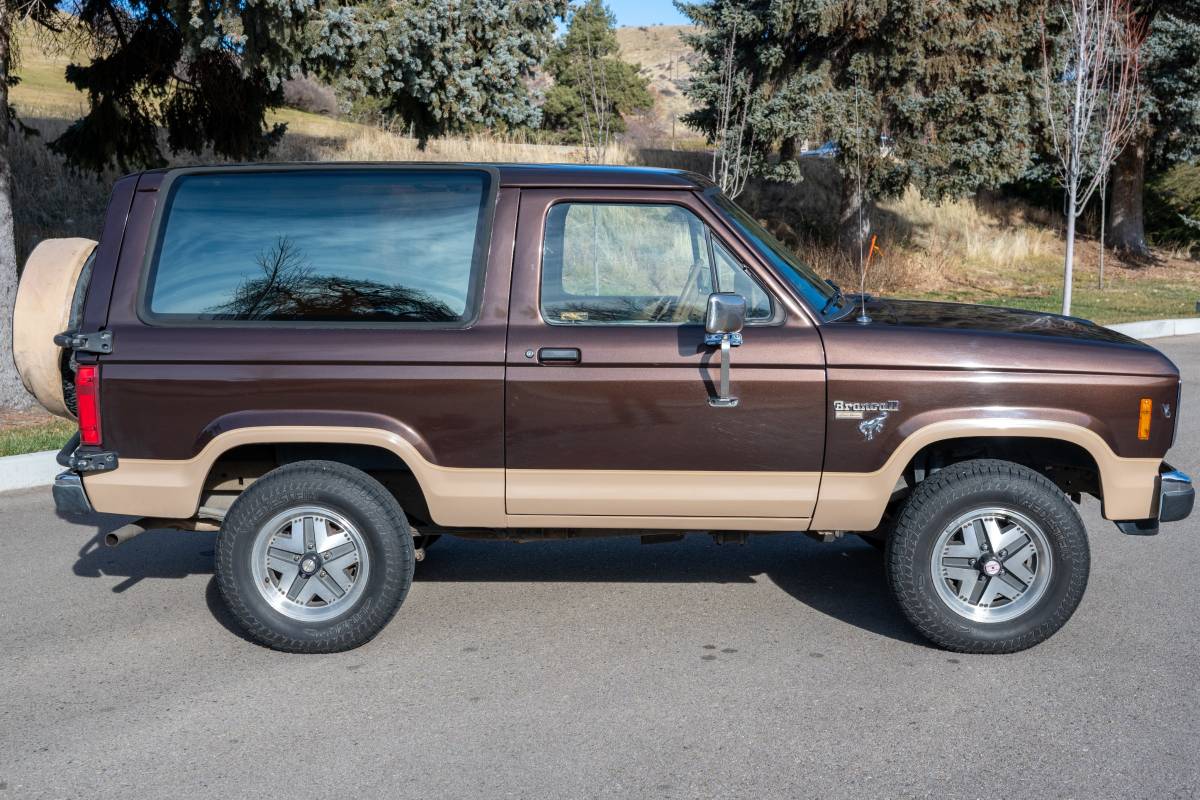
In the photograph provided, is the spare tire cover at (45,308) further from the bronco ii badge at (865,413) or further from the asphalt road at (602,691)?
the bronco ii badge at (865,413)

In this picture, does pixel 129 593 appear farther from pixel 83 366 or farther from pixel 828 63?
pixel 828 63

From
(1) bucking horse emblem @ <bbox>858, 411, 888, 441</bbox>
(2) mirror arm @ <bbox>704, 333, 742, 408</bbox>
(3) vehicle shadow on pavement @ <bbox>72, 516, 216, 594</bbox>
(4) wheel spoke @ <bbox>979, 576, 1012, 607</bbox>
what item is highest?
(2) mirror arm @ <bbox>704, 333, 742, 408</bbox>

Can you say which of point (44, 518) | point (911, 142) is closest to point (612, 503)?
point (44, 518)

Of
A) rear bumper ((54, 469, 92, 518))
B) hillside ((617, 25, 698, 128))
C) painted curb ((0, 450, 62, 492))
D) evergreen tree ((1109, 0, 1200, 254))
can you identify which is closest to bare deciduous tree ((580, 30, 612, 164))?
painted curb ((0, 450, 62, 492))

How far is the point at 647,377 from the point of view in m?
4.66

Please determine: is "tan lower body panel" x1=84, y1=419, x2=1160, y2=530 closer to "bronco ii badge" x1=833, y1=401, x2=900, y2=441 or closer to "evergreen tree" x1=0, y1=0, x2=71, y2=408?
"bronco ii badge" x1=833, y1=401, x2=900, y2=441

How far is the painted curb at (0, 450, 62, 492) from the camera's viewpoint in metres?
8.02

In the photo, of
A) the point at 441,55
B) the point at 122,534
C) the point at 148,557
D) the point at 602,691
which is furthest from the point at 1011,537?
the point at 441,55

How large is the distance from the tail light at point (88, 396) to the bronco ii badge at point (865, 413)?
3.13m

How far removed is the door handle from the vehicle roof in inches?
28.8

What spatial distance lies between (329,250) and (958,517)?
2905mm

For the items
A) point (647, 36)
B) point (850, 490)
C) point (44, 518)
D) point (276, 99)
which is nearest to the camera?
point (850, 490)

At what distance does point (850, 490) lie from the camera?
15.5 feet

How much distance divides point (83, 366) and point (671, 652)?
280 cm
